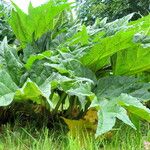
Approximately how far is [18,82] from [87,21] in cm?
537

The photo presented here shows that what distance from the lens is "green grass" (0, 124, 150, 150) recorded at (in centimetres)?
155

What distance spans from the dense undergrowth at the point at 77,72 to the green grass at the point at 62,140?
0.23 feet

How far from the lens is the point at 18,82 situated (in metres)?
1.77

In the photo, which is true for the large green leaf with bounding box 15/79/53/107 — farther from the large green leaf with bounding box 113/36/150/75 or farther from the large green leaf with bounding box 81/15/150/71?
the large green leaf with bounding box 113/36/150/75

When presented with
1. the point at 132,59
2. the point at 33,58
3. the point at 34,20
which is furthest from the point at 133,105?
the point at 34,20

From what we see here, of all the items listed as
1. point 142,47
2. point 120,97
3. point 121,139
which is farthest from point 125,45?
point 121,139

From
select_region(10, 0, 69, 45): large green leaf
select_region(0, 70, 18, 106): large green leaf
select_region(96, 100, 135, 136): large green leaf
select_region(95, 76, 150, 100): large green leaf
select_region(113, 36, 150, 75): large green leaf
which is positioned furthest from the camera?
select_region(10, 0, 69, 45): large green leaf

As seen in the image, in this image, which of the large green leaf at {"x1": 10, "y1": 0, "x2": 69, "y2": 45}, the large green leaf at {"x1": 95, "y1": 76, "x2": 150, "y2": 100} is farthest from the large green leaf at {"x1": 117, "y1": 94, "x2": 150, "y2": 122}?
the large green leaf at {"x1": 10, "y1": 0, "x2": 69, "y2": 45}

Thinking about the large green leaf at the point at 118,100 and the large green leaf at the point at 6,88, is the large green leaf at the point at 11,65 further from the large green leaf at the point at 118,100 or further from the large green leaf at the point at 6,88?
the large green leaf at the point at 118,100

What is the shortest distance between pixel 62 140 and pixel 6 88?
1.05 feet

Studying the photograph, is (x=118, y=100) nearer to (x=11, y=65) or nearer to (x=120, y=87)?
(x=120, y=87)

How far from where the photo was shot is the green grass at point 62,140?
1.55m

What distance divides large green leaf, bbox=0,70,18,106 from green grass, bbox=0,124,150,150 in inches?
7.6

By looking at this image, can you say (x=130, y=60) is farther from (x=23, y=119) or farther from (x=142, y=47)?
(x=23, y=119)
